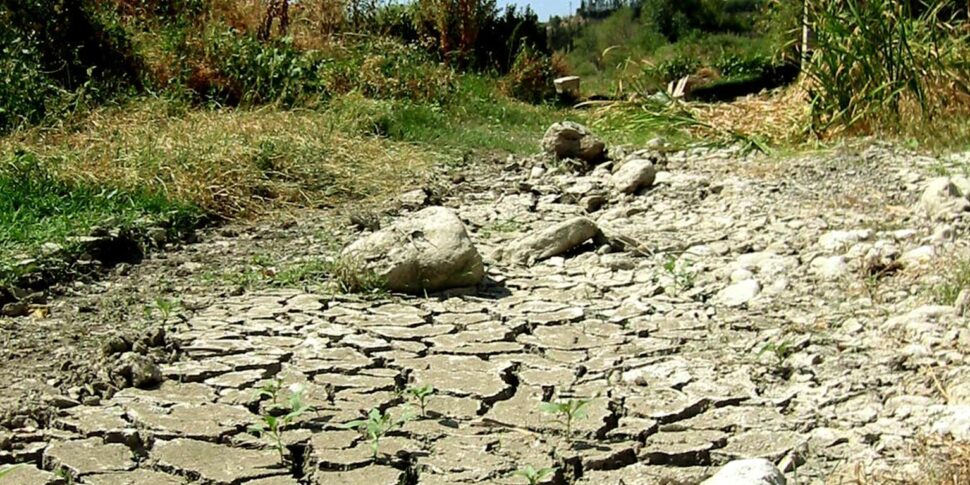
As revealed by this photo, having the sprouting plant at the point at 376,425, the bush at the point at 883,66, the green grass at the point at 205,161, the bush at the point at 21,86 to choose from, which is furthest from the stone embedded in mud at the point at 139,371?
the bush at the point at 883,66

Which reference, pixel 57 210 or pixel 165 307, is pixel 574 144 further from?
pixel 165 307

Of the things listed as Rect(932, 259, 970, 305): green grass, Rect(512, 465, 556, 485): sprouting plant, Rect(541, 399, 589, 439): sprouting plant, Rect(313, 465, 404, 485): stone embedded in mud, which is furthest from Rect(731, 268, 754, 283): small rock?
Rect(313, 465, 404, 485): stone embedded in mud

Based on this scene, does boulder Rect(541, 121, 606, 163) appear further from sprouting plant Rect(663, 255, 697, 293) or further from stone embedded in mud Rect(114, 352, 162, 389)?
stone embedded in mud Rect(114, 352, 162, 389)

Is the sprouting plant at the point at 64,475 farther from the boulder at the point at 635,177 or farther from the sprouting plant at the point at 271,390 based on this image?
the boulder at the point at 635,177

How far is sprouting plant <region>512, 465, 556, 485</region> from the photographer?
247 cm

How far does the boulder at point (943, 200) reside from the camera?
448 centimetres

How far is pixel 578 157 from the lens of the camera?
6.97 m

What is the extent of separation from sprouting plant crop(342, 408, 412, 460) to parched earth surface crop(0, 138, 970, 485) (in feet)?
0.09

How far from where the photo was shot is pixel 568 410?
2688mm

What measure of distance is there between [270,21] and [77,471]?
7.52m

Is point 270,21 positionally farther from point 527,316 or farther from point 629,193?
point 527,316

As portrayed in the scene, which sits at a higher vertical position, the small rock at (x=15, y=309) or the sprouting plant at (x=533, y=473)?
the small rock at (x=15, y=309)

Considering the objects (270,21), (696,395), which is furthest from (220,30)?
(696,395)

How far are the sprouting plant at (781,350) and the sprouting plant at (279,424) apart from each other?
1.34 metres
